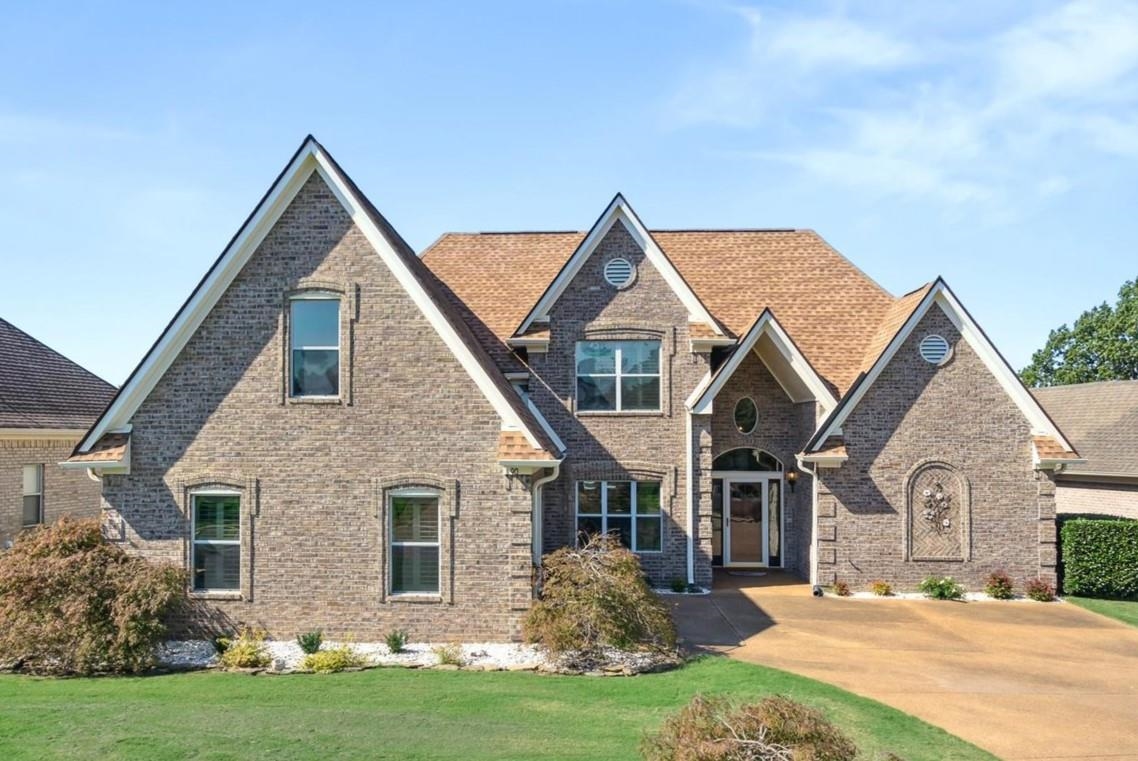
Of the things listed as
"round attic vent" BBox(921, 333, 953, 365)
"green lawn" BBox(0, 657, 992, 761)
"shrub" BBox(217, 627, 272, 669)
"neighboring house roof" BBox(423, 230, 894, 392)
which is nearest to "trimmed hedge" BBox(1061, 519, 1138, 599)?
"round attic vent" BBox(921, 333, 953, 365)

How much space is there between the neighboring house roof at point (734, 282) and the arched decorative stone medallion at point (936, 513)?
9.50ft

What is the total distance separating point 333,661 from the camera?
11.8m

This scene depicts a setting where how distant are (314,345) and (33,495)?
12606 mm

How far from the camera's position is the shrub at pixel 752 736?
6.03 meters

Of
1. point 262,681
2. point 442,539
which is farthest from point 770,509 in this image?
point 262,681

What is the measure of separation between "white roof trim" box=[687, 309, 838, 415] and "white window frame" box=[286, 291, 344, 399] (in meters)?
8.25

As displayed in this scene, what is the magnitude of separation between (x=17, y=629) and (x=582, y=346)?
11910 millimetres

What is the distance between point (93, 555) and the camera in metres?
12.6

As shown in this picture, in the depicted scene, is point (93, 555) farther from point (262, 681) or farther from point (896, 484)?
point (896, 484)

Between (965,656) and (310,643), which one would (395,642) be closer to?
(310,643)

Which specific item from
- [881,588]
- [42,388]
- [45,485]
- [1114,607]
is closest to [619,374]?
[881,588]

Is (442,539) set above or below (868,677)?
above

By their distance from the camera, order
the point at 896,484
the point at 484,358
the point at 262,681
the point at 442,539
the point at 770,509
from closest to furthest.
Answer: the point at 262,681, the point at 442,539, the point at 484,358, the point at 896,484, the point at 770,509

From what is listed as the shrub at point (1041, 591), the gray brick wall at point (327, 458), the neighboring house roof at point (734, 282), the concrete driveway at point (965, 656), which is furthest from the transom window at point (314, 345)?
the shrub at point (1041, 591)
